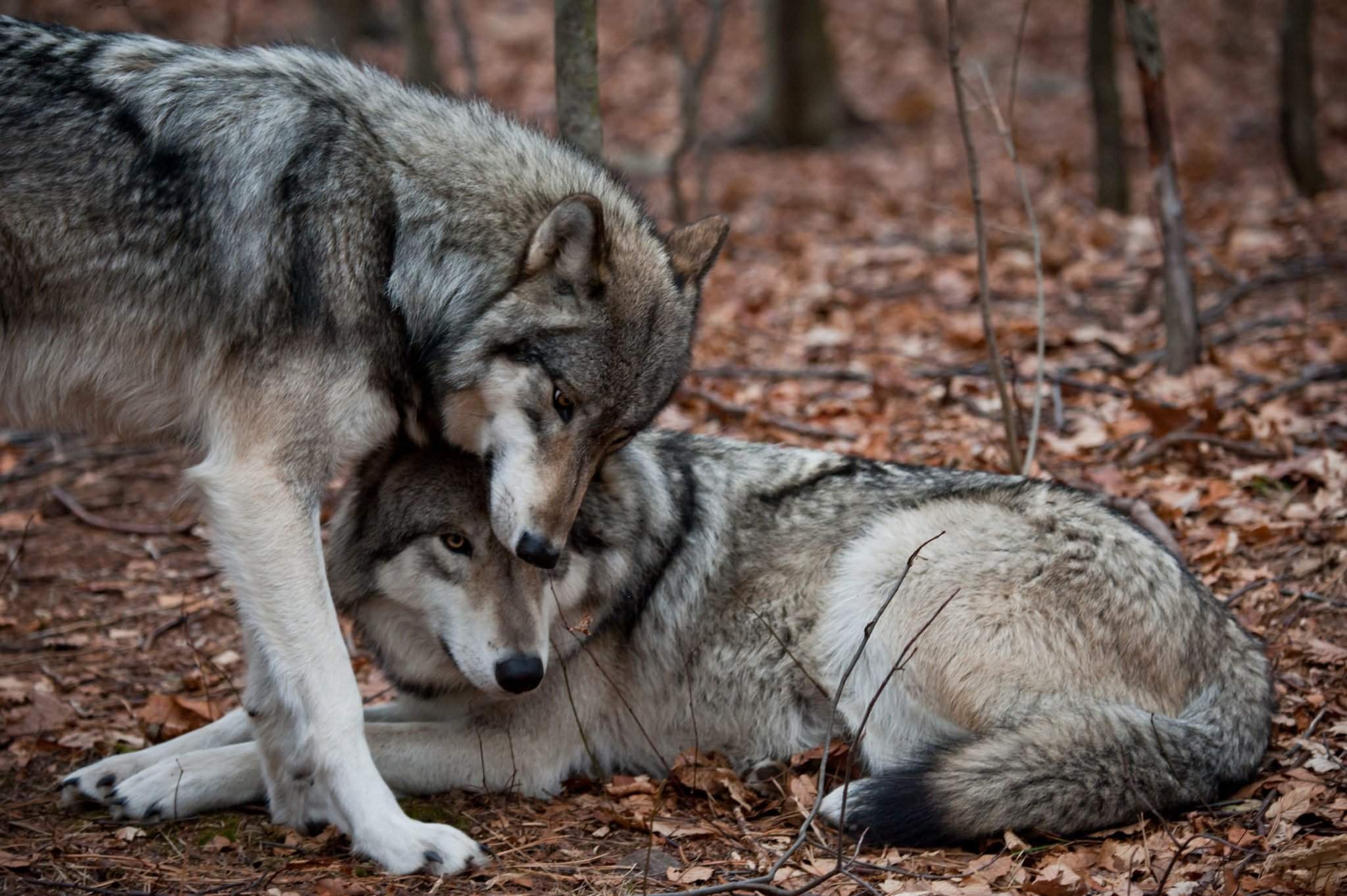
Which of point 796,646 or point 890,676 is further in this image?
point 796,646

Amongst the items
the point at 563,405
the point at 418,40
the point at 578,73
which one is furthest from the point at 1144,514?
the point at 418,40

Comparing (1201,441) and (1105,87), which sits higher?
(1105,87)

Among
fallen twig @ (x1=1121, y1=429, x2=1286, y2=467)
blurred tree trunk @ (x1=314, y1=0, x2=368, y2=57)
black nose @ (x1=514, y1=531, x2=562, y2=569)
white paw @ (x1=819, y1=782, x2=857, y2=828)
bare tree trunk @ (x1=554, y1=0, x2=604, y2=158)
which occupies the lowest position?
white paw @ (x1=819, y1=782, x2=857, y2=828)

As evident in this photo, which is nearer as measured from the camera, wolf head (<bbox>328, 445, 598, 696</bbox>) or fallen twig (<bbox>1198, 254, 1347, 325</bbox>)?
wolf head (<bbox>328, 445, 598, 696</bbox>)

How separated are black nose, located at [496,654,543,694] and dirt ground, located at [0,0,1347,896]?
19.0 inches

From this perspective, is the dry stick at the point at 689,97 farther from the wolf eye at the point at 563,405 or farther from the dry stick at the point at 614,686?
the wolf eye at the point at 563,405

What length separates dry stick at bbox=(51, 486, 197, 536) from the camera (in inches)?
240

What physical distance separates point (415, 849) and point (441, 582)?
94cm

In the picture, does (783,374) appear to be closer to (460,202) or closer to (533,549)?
(460,202)

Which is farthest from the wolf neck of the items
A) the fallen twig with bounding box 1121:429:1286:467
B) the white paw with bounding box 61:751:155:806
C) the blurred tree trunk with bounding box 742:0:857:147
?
the blurred tree trunk with bounding box 742:0:857:147

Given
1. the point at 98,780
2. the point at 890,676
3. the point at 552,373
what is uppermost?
the point at 552,373

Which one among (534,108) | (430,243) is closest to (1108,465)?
(430,243)

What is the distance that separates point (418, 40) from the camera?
1380 cm

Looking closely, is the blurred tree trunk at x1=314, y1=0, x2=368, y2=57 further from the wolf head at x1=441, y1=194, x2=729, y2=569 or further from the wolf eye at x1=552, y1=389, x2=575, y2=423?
the wolf eye at x1=552, y1=389, x2=575, y2=423
